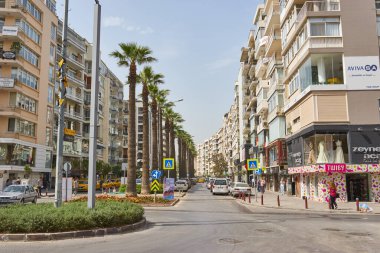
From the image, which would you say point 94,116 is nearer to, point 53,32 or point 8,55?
point 8,55

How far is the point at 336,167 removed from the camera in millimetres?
29672

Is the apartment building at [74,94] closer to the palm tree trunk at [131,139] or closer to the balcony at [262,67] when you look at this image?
the balcony at [262,67]

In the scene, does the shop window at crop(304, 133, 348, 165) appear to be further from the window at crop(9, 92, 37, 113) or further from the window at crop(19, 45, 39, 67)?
the window at crop(19, 45, 39, 67)

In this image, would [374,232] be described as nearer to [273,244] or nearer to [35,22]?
[273,244]

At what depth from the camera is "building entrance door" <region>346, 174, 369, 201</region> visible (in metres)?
30.4

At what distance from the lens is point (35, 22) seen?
50.6 m

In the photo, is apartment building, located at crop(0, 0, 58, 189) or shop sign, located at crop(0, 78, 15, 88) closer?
shop sign, located at crop(0, 78, 15, 88)

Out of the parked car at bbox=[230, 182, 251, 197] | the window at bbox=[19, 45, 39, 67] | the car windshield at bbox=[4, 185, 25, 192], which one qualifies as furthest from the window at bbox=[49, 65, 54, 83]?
the parked car at bbox=[230, 182, 251, 197]

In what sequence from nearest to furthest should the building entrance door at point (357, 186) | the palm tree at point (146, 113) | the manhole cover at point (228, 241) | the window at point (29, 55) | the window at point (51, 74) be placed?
the manhole cover at point (228, 241) → the building entrance door at point (357, 186) → the palm tree at point (146, 113) → the window at point (29, 55) → the window at point (51, 74)

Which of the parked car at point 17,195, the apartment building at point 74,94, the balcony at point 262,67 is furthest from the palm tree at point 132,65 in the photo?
the apartment building at point 74,94

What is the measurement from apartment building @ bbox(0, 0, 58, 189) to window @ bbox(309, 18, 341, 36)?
1307 inches

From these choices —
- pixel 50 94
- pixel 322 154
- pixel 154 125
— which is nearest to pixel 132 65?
pixel 154 125

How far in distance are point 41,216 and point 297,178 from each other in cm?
3141

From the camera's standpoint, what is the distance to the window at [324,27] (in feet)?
104
